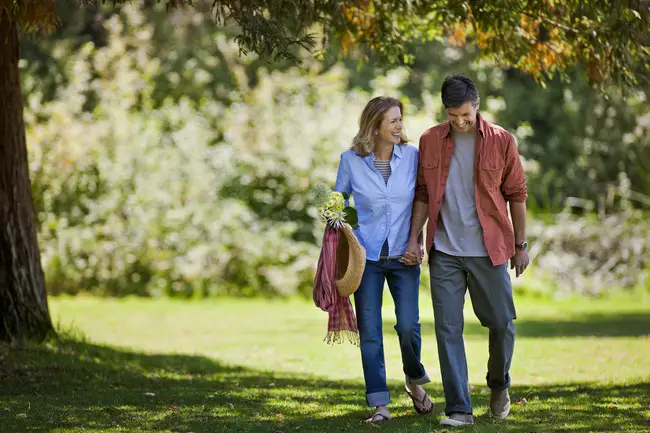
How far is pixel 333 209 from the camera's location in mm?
6609

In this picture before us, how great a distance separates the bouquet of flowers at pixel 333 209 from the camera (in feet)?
21.7

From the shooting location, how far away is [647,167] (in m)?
20.2

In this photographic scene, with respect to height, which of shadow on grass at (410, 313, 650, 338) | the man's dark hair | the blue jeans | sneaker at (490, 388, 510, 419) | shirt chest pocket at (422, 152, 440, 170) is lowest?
sneaker at (490, 388, 510, 419)

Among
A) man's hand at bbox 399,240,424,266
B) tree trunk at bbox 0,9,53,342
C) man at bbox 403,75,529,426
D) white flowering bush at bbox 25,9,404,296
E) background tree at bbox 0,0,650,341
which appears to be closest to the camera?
man at bbox 403,75,529,426

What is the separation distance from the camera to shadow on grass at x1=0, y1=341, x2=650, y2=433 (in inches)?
262

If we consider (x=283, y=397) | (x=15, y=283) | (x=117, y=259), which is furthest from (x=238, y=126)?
(x=283, y=397)

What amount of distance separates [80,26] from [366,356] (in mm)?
17101

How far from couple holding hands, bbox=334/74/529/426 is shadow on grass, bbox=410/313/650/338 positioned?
6.76 m

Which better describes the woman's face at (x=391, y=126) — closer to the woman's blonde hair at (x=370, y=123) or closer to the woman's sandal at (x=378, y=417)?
the woman's blonde hair at (x=370, y=123)

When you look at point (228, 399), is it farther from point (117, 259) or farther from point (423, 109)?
point (423, 109)

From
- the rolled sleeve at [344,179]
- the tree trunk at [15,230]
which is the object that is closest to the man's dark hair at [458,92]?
the rolled sleeve at [344,179]

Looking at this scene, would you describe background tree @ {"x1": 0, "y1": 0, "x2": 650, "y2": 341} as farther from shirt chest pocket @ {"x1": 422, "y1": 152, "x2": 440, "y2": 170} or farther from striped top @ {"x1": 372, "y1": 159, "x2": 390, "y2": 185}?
shirt chest pocket @ {"x1": 422, "y1": 152, "x2": 440, "y2": 170}

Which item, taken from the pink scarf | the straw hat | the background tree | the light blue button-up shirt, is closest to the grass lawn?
the pink scarf

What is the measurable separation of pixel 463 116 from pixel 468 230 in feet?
2.19
